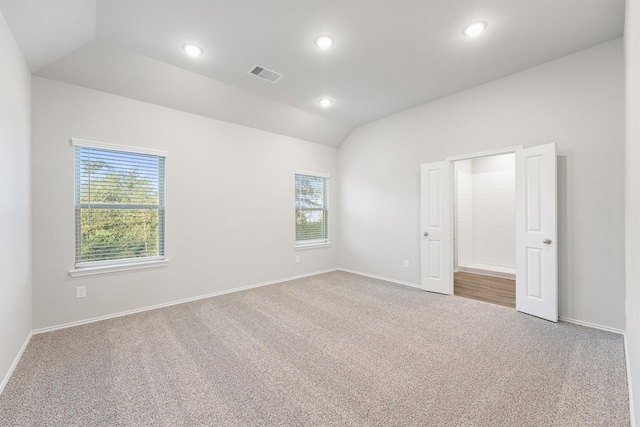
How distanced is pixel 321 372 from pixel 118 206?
121 inches

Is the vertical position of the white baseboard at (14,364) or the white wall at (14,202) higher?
the white wall at (14,202)

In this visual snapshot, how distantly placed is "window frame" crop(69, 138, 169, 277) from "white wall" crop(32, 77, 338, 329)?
57 millimetres

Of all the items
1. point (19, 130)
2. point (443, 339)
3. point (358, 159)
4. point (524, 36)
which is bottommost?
point (443, 339)

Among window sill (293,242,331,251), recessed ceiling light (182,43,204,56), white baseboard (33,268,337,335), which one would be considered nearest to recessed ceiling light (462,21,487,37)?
recessed ceiling light (182,43,204,56)

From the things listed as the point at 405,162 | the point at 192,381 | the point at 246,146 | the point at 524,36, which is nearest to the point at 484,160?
the point at 405,162

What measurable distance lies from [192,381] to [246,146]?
3394mm

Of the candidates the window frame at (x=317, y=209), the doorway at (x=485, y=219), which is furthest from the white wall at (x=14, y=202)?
the doorway at (x=485, y=219)

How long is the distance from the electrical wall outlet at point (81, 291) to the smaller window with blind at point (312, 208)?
3093mm

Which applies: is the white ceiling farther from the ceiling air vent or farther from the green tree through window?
the green tree through window

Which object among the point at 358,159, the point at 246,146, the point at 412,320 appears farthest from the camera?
the point at 358,159

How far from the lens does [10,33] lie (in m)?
2.10

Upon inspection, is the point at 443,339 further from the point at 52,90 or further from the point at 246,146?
the point at 52,90

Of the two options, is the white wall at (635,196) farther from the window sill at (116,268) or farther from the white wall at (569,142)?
the window sill at (116,268)

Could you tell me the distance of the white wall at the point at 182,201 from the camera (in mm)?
2836
